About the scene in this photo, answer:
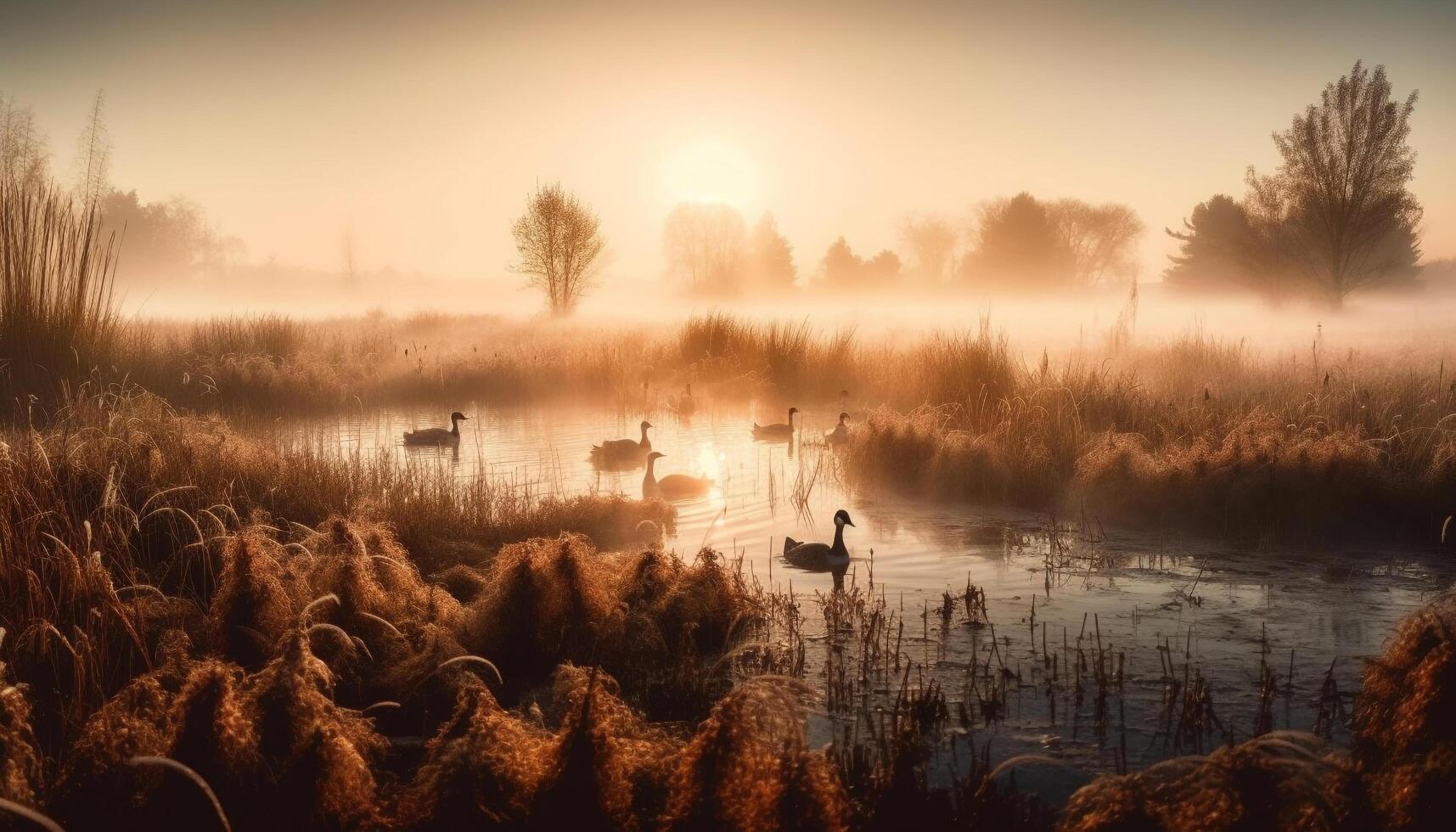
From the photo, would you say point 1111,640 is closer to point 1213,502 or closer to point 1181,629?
point 1181,629

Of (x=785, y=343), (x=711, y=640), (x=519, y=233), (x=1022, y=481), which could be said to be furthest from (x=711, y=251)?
(x=711, y=640)

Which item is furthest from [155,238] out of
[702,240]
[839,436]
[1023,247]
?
[839,436]

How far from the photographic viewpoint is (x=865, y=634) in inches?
246

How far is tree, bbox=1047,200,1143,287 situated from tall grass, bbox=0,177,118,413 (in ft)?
203

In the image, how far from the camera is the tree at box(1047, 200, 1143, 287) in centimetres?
6731

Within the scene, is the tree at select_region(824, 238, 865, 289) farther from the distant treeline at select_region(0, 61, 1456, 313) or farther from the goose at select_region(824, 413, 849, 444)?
the goose at select_region(824, 413, 849, 444)

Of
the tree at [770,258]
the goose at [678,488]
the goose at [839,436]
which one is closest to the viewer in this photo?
the goose at [678,488]

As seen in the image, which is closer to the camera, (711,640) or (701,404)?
(711,640)

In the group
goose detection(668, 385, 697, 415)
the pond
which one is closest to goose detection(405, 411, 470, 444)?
the pond

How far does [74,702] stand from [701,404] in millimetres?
15379

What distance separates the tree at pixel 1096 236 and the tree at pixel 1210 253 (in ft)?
40.7

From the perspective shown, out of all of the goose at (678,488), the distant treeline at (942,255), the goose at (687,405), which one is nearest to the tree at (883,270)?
the distant treeline at (942,255)

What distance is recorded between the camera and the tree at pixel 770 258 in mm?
67000

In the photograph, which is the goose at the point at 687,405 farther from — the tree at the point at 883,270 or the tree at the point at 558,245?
the tree at the point at 883,270
